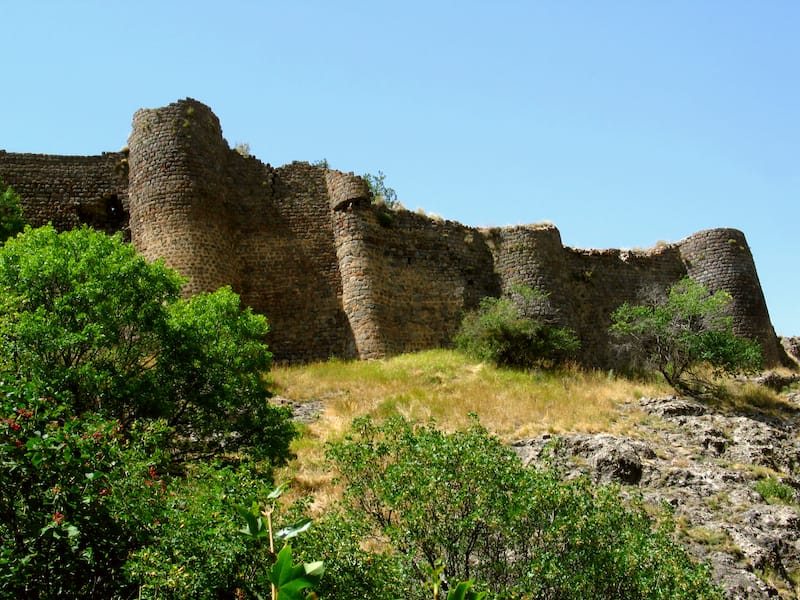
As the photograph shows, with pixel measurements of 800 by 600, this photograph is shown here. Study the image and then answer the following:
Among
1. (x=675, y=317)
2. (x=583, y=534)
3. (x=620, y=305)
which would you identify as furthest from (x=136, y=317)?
(x=620, y=305)

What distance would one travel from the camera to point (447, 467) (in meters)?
9.16

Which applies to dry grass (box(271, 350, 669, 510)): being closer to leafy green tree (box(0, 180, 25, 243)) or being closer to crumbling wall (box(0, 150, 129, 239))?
crumbling wall (box(0, 150, 129, 239))

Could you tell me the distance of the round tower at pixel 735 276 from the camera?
2583cm

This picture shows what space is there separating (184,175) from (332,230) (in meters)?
4.40

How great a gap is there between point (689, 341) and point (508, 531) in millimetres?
14193

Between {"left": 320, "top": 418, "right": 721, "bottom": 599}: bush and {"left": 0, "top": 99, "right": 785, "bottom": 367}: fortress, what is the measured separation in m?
12.7

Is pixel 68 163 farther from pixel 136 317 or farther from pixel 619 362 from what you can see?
pixel 619 362

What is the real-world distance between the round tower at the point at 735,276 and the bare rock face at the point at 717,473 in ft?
21.6

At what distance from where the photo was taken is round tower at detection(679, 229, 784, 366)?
25828mm

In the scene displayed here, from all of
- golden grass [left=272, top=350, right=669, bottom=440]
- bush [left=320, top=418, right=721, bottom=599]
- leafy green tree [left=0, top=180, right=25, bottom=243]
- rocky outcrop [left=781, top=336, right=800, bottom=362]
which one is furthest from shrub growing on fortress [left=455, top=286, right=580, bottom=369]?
bush [left=320, top=418, right=721, bottom=599]

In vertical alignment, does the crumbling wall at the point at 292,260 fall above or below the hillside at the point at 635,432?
above

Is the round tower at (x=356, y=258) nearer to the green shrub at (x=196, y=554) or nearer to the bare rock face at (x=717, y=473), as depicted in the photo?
the bare rock face at (x=717, y=473)

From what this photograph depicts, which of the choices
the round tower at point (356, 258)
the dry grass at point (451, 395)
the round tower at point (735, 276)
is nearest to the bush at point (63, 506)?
the dry grass at point (451, 395)

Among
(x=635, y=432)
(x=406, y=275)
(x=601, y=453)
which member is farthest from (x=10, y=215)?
(x=635, y=432)
